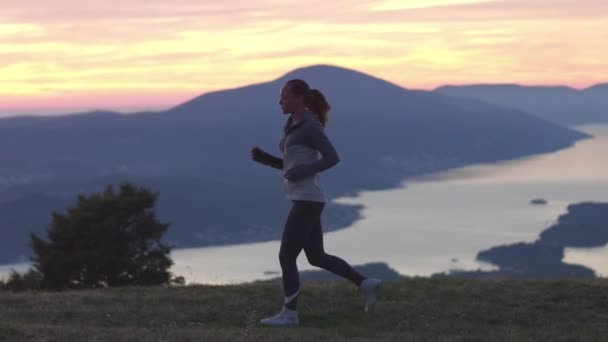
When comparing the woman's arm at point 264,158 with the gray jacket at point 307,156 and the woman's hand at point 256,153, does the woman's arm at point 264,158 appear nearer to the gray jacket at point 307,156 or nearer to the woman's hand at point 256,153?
the woman's hand at point 256,153

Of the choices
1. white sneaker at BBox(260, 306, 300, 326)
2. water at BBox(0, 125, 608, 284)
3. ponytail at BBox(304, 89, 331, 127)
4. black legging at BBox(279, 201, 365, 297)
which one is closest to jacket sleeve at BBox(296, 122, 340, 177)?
ponytail at BBox(304, 89, 331, 127)

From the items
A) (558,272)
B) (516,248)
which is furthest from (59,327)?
(516,248)

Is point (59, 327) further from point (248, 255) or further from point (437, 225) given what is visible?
point (437, 225)

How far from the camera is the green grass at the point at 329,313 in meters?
7.96

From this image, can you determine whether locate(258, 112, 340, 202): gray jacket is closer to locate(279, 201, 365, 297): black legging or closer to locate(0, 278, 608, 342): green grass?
locate(279, 201, 365, 297): black legging

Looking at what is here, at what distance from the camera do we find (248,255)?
14650cm

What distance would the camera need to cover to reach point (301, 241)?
8.25 meters

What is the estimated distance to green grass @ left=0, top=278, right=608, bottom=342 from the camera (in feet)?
26.1

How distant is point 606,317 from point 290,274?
412cm

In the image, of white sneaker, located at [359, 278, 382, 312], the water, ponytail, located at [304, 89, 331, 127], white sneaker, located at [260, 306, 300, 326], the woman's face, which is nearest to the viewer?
the woman's face

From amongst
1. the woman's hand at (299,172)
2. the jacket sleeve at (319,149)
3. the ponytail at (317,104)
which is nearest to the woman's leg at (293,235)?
the woman's hand at (299,172)

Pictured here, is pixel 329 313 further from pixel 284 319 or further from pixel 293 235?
pixel 293 235

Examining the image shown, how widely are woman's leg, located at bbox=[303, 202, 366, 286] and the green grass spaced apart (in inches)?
24.2

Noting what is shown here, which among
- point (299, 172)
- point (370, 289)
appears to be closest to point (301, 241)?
point (299, 172)
